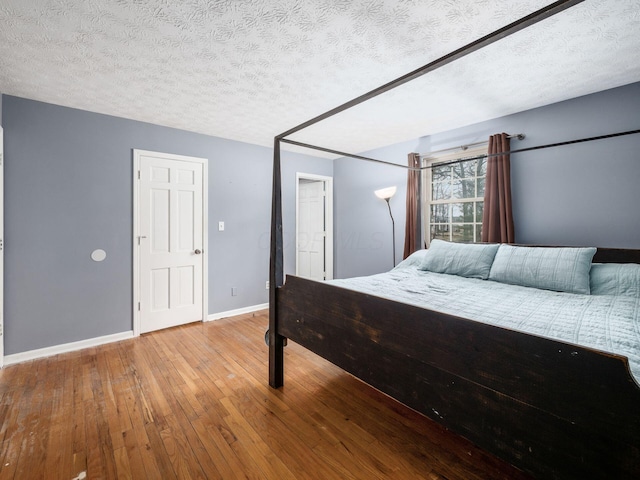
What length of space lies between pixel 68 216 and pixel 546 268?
13.8ft

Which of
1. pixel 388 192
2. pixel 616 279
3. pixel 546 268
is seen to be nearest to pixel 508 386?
pixel 546 268

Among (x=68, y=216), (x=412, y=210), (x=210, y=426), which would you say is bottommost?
(x=210, y=426)

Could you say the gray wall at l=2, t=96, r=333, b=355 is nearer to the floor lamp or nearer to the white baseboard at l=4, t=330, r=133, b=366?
the white baseboard at l=4, t=330, r=133, b=366

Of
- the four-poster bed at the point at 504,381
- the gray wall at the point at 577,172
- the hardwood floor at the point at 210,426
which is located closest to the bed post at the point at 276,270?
the hardwood floor at the point at 210,426

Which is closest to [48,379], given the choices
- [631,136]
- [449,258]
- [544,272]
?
[449,258]

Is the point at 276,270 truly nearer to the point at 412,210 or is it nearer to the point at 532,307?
the point at 532,307

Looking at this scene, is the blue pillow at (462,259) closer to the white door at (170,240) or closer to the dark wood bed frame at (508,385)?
the dark wood bed frame at (508,385)

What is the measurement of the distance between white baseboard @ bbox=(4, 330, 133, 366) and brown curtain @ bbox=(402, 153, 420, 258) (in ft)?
10.9

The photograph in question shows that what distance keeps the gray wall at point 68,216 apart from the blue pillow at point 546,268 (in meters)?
3.49

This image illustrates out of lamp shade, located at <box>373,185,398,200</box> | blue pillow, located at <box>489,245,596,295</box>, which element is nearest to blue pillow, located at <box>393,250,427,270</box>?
blue pillow, located at <box>489,245,596,295</box>

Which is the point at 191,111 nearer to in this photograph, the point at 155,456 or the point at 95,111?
the point at 95,111

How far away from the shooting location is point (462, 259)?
9.05 feet

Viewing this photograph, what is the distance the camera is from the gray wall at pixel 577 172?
7.86 feet

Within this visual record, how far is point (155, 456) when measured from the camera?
154 centimetres
